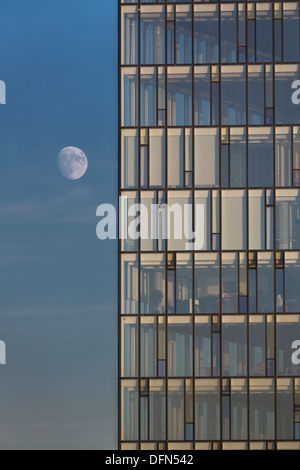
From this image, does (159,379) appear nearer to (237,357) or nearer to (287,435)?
(237,357)

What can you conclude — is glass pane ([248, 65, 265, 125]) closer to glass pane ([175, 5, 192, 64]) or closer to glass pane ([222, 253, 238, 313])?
glass pane ([175, 5, 192, 64])

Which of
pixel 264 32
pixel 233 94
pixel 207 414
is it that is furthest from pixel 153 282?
pixel 264 32

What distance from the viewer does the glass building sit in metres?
29.0

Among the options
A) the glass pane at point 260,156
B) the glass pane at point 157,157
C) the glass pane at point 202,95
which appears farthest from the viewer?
the glass pane at point 202,95

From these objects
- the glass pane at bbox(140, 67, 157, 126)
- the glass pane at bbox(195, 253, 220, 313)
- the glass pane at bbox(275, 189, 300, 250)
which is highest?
the glass pane at bbox(140, 67, 157, 126)

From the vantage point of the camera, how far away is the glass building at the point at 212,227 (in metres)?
29.0

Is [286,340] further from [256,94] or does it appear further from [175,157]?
[256,94]

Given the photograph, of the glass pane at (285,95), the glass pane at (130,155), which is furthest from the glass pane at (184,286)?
the glass pane at (285,95)

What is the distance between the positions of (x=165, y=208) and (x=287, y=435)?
849 cm

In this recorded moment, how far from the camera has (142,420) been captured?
29000mm

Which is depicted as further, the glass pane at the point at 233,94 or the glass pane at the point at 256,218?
the glass pane at the point at 233,94

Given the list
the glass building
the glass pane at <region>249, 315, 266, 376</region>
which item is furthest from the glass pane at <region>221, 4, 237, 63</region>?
the glass pane at <region>249, 315, 266, 376</region>

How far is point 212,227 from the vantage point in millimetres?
29391

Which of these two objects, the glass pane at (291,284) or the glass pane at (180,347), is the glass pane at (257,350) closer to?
the glass pane at (291,284)
